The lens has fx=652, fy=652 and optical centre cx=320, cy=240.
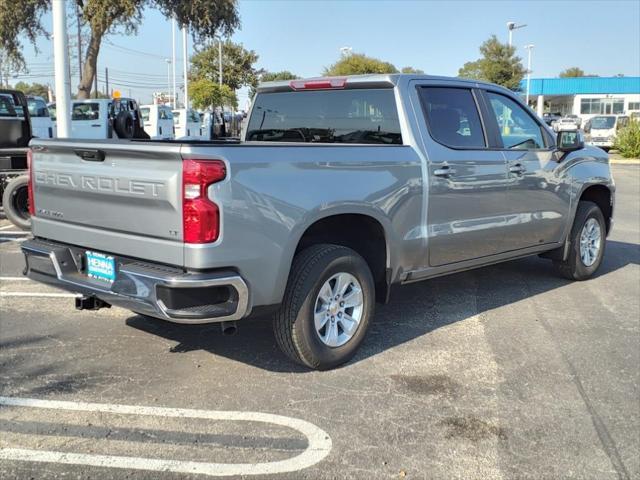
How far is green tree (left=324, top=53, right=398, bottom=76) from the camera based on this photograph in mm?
56438

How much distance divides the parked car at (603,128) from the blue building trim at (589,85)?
34569mm

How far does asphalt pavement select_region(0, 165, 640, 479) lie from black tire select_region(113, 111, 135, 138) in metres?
14.6

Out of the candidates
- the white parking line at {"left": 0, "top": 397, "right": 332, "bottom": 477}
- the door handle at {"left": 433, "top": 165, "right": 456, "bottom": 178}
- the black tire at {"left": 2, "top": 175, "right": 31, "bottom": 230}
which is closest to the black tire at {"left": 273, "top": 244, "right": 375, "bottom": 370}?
the white parking line at {"left": 0, "top": 397, "right": 332, "bottom": 477}

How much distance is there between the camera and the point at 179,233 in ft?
11.6

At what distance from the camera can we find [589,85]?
226 feet

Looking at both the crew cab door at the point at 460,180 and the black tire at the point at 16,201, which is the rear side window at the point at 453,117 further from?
the black tire at the point at 16,201

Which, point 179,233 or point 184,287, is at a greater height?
point 179,233

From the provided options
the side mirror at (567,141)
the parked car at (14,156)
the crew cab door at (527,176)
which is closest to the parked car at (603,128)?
the parked car at (14,156)

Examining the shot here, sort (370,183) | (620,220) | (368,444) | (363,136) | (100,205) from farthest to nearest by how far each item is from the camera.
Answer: (620,220)
(363,136)
(370,183)
(100,205)
(368,444)

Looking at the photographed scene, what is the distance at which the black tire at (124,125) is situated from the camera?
1966 centimetres

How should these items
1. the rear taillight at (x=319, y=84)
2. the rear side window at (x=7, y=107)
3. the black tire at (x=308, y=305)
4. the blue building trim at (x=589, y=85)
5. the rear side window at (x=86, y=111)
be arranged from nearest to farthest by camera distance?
the black tire at (x=308, y=305) → the rear taillight at (x=319, y=84) → the rear side window at (x=7, y=107) → the rear side window at (x=86, y=111) → the blue building trim at (x=589, y=85)

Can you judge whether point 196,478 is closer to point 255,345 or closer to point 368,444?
point 368,444

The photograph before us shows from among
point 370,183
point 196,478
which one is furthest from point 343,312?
point 196,478

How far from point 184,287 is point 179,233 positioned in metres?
0.30
